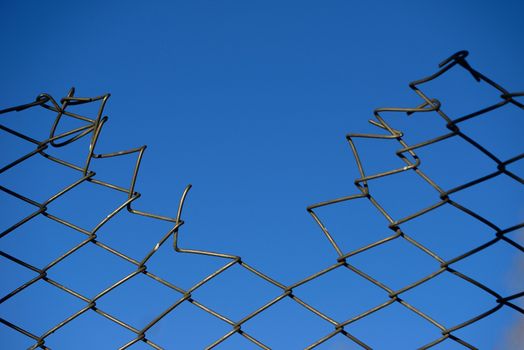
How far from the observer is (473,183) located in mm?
A: 1863

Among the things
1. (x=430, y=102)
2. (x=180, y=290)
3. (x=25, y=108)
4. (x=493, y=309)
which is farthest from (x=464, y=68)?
(x=25, y=108)

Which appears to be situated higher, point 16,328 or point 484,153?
point 484,153

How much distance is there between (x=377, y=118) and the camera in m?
2.06

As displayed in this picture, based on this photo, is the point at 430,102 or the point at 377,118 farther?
the point at 377,118

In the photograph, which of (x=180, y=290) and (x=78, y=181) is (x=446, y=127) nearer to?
(x=180, y=290)

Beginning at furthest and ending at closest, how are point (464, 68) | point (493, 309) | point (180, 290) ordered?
point (180, 290) < point (493, 309) < point (464, 68)

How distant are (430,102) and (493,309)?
673mm

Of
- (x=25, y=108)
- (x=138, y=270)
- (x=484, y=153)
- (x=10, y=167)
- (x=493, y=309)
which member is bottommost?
(x=493, y=309)

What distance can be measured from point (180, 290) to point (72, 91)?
0.83 m

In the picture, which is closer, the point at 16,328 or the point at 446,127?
the point at 446,127

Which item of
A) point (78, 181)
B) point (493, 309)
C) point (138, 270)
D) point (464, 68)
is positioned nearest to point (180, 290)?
point (138, 270)

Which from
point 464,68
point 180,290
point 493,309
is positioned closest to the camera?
point 464,68

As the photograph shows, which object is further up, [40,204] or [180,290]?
[40,204]

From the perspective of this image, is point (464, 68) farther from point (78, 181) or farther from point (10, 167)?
point (10, 167)
